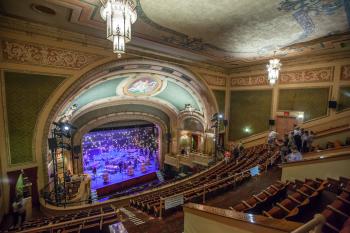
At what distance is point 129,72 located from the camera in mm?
10203

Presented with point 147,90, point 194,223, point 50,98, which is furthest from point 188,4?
point 147,90

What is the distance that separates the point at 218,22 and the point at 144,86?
317 inches

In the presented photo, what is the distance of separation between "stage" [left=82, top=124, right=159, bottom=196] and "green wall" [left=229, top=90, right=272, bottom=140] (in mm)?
9651

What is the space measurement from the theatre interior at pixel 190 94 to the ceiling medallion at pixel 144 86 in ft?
0.29

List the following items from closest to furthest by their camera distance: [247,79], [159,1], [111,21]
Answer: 1. [111,21]
2. [159,1]
3. [247,79]

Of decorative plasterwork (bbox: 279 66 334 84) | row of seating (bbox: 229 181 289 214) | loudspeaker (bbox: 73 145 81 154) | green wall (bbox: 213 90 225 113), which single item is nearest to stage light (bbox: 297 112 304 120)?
decorative plasterwork (bbox: 279 66 334 84)

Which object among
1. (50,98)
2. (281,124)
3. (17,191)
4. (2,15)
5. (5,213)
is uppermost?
(2,15)

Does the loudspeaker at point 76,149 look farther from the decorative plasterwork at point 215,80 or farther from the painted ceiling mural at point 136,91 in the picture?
the decorative plasterwork at point 215,80

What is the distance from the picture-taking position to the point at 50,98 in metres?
6.84

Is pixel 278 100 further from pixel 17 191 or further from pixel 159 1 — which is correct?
pixel 17 191

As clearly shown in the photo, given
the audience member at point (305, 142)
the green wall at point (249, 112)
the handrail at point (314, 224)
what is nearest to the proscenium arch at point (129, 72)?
the green wall at point (249, 112)

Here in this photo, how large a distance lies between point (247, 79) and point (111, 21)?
1201cm

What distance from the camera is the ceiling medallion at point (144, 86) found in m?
12.0

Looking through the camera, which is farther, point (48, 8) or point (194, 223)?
point (48, 8)
